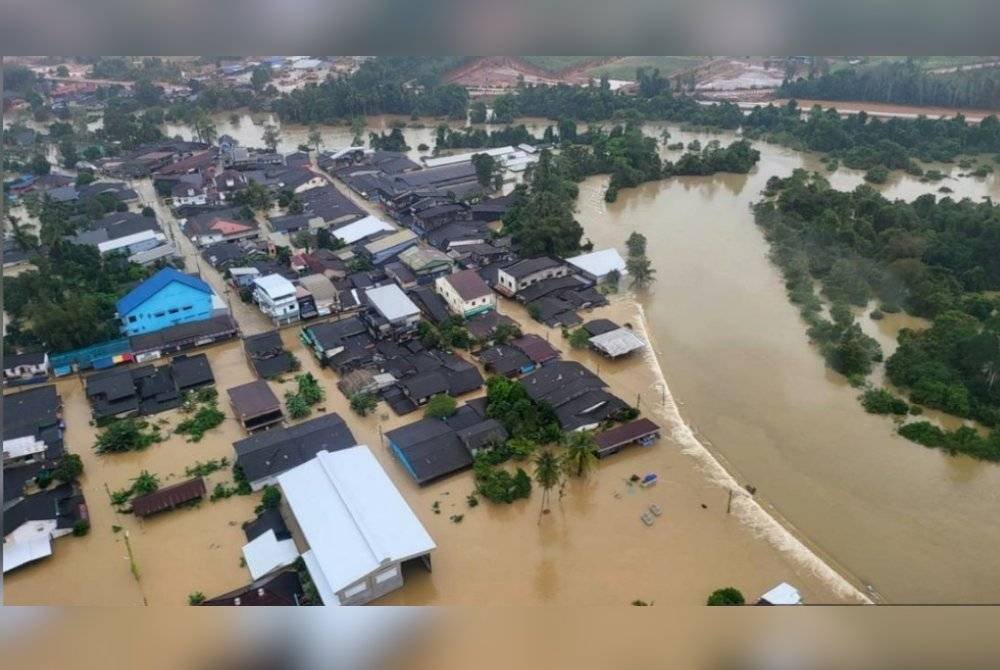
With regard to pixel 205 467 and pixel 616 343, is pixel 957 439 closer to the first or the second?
pixel 616 343

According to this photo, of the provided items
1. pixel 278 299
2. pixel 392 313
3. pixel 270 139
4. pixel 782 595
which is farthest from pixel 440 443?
pixel 270 139

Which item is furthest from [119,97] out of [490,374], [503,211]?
[490,374]

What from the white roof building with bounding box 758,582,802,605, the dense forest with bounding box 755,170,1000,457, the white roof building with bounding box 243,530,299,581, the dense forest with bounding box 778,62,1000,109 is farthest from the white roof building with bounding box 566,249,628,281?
the dense forest with bounding box 778,62,1000,109

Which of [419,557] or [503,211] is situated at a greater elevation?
[503,211]

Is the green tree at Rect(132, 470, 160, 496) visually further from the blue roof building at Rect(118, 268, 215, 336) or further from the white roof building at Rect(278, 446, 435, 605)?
the blue roof building at Rect(118, 268, 215, 336)
